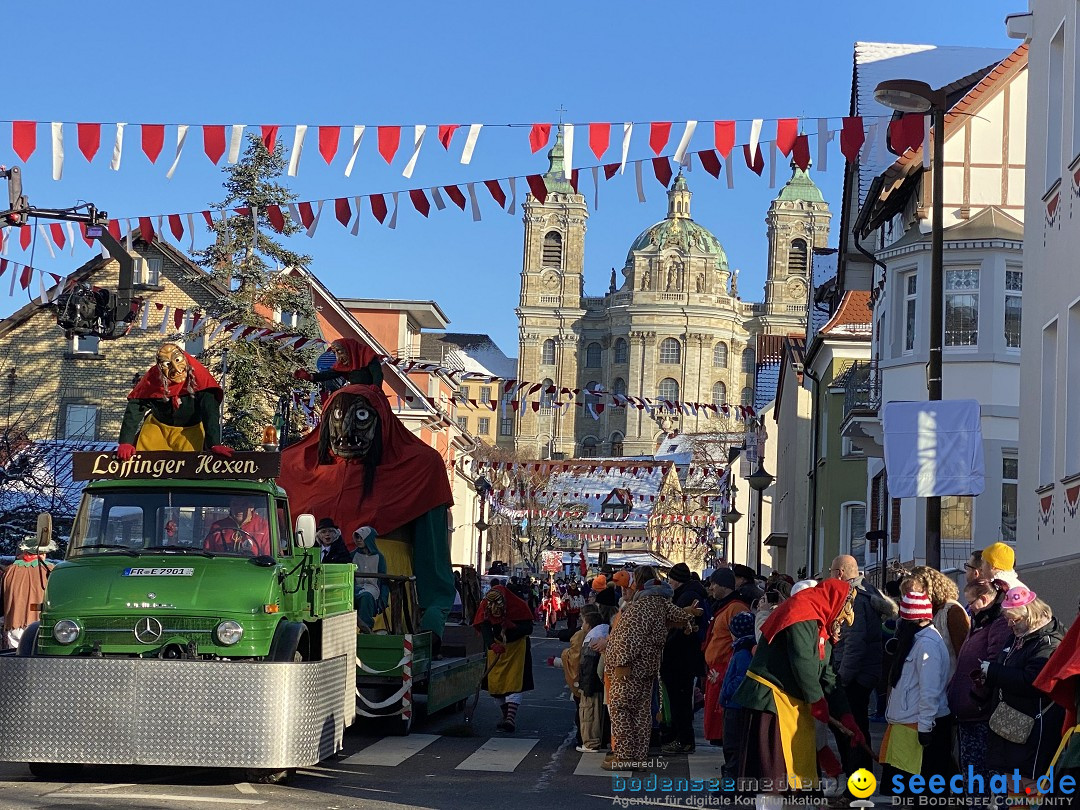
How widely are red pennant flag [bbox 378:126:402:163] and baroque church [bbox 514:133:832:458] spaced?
142 meters

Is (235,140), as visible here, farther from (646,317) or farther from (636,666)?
(646,317)

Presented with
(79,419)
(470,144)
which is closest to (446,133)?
(470,144)

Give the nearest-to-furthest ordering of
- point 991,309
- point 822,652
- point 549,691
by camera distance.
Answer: point 822,652
point 549,691
point 991,309

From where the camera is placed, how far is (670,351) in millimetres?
164125

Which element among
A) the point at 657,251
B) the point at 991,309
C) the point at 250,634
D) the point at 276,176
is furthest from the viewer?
the point at 657,251

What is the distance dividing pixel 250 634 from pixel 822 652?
376 centimetres

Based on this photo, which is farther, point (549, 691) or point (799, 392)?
point (799, 392)

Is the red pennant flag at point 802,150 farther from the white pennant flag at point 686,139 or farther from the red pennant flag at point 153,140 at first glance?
the red pennant flag at point 153,140

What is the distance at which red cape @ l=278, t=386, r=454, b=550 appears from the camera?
51.5 ft

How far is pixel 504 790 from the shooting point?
432 inches

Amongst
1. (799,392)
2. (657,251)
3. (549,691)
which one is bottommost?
(549,691)

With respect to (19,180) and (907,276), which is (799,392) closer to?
(907,276)

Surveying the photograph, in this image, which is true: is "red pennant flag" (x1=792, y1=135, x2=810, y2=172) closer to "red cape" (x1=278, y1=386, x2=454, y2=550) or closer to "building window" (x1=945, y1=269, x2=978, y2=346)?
"red cape" (x1=278, y1=386, x2=454, y2=550)

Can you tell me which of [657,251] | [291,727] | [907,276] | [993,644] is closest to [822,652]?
[993,644]
